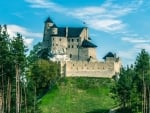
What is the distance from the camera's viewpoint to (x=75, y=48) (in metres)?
154

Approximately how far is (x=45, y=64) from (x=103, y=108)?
23.3m

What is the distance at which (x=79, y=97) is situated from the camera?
417 feet

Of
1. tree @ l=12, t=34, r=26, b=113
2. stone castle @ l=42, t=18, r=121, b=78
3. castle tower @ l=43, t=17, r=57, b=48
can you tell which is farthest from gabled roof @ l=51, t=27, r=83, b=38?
tree @ l=12, t=34, r=26, b=113

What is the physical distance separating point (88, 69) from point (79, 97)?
15.4 m

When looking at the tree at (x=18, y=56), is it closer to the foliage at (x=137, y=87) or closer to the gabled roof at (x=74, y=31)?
the foliage at (x=137, y=87)

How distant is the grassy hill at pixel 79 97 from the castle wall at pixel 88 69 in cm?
239

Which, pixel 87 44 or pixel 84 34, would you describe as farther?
pixel 84 34

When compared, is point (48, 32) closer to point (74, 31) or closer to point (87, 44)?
point (74, 31)

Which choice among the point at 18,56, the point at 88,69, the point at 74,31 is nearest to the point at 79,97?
the point at 88,69

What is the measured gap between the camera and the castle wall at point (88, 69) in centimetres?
14050

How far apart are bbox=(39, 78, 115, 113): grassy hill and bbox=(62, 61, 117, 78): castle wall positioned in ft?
7.84

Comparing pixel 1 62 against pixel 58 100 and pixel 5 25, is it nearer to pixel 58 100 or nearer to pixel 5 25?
pixel 5 25

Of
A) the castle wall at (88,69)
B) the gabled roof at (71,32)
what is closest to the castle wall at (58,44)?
the gabled roof at (71,32)

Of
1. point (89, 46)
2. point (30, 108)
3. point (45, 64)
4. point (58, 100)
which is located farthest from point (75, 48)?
point (30, 108)
